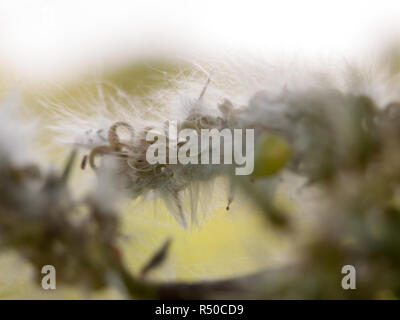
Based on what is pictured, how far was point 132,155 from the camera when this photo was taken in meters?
0.24

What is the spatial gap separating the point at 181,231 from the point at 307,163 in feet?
0.37

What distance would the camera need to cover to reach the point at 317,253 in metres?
0.19

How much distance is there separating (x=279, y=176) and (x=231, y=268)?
0.33 ft

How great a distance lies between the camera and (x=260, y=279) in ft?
0.66

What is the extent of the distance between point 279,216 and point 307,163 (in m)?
0.02

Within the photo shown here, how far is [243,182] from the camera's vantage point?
0.69 ft

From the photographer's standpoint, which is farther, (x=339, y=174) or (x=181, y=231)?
(x=181, y=231)

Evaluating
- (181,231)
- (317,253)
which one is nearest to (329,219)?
(317,253)
